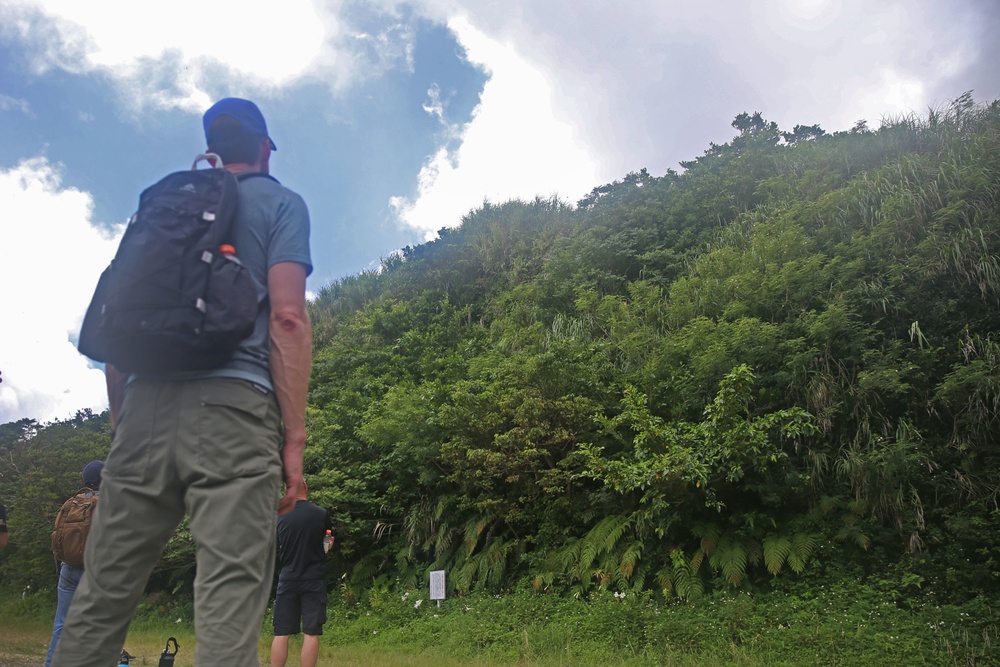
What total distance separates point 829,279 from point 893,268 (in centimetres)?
93

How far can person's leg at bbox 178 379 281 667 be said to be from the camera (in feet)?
6.04

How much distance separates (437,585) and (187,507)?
9.04 m

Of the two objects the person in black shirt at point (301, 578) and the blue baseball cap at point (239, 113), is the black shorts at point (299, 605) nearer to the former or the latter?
the person in black shirt at point (301, 578)

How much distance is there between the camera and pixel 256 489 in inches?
76.9

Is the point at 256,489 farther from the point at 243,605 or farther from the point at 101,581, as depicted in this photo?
the point at 101,581

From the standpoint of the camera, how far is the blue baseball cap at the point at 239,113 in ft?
7.91

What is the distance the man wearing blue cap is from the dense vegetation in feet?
23.4

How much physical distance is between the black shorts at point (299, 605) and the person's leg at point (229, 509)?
15.1ft

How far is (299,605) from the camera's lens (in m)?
6.24

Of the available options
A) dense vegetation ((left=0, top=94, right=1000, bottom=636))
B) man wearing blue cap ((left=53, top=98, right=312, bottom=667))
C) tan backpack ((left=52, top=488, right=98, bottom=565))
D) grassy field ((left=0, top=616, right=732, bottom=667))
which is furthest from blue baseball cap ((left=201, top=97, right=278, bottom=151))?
dense vegetation ((left=0, top=94, right=1000, bottom=636))

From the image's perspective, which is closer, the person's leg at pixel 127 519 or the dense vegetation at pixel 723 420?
the person's leg at pixel 127 519

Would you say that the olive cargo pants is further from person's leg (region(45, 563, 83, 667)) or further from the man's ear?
person's leg (region(45, 563, 83, 667))

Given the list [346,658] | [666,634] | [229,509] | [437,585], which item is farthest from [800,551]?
[229,509]

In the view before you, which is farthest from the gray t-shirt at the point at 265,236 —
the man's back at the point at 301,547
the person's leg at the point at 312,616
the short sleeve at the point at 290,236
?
the person's leg at the point at 312,616
